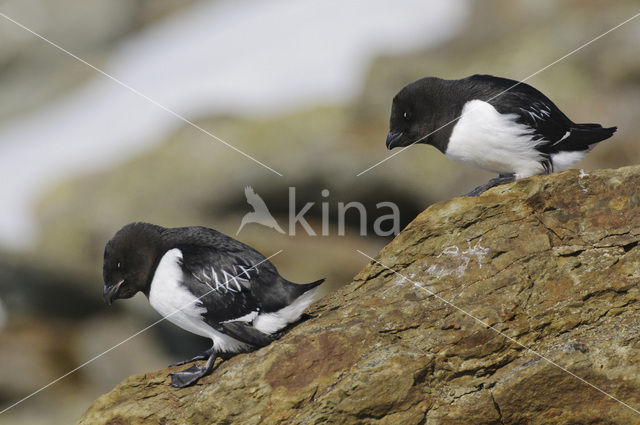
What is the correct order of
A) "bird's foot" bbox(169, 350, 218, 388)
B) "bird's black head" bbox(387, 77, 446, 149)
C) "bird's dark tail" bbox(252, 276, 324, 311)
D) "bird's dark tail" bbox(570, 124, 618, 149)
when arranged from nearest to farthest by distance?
1. "bird's dark tail" bbox(252, 276, 324, 311)
2. "bird's foot" bbox(169, 350, 218, 388)
3. "bird's black head" bbox(387, 77, 446, 149)
4. "bird's dark tail" bbox(570, 124, 618, 149)

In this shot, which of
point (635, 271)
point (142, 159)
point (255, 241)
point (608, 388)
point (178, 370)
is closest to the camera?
point (608, 388)

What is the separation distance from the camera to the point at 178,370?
7.12 meters

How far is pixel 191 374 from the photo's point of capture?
681cm

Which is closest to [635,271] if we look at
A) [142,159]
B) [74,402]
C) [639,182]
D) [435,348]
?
[639,182]

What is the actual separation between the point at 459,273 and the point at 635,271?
4.63ft

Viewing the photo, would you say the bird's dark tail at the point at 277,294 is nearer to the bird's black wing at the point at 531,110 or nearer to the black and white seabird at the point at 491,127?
the black and white seabird at the point at 491,127

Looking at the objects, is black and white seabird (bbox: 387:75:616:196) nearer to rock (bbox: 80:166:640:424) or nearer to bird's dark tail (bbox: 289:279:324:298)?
rock (bbox: 80:166:640:424)

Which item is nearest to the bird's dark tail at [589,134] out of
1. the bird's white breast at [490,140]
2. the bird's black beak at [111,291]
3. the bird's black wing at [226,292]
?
the bird's white breast at [490,140]

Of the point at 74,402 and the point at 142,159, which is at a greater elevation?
the point at 142,159

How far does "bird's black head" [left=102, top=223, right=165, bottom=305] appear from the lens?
21.9 ft

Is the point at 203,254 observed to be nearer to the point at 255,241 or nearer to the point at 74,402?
the point at 255,241
